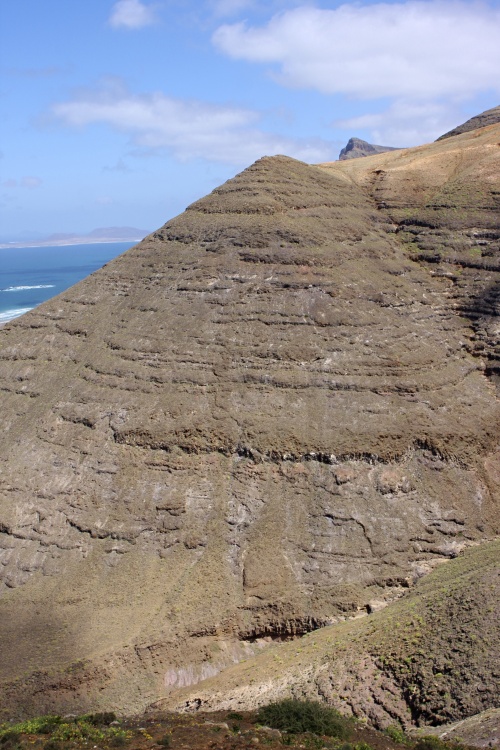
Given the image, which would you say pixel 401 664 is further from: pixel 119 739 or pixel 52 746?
pixel 52 746

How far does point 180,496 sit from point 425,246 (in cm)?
2262

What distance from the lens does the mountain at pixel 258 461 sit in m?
27.5

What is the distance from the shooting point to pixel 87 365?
3934 cm

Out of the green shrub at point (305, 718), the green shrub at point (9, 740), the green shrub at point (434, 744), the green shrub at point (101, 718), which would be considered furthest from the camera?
the green shrub at point (101, 718)

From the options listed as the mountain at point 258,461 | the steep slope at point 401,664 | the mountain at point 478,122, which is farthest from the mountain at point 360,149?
the steep slope at point 401,664

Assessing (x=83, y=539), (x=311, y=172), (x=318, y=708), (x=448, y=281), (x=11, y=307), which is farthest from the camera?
(x=11, y=307)

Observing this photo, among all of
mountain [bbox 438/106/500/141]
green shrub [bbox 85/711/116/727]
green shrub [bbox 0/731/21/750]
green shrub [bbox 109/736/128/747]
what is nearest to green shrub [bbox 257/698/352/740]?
green shrub [bbox 109/736/128/747]

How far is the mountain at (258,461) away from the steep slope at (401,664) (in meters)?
0.09

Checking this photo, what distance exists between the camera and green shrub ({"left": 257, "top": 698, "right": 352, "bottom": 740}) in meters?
21.5

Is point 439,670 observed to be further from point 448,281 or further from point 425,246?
point 425,246

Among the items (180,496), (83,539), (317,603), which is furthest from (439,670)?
(83,539)

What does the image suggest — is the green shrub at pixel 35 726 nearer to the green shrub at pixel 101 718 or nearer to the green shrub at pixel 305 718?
the green shrub at pixel 101 718

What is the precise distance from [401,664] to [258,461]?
472 inches

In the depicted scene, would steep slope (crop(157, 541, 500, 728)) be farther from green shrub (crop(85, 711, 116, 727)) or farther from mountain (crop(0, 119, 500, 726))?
green shrub (crop(85, 711, 116, 727))
